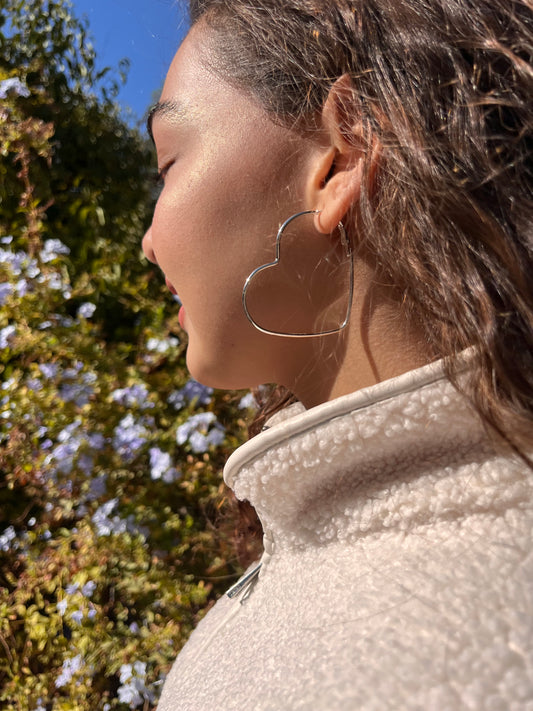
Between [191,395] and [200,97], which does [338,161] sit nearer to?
[200,97]

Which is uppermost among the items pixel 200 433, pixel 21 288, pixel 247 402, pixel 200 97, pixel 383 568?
pixel 200 97

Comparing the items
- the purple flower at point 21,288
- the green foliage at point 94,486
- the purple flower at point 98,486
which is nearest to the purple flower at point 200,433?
the green foliage at point 94,486

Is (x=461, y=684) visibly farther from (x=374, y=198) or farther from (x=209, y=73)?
(x=209, y=73)

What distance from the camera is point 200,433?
2.13 metres

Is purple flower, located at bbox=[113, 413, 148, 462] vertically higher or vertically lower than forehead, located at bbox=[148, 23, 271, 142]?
lower

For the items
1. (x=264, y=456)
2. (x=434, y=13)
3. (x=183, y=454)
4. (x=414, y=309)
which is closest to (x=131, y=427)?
(x=183, y=454)

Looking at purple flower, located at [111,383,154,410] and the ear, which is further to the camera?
purple flower, located at [111,383,154,410]

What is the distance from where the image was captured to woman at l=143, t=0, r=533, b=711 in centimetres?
68

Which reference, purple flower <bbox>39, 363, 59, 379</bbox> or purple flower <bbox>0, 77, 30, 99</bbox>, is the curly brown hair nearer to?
purple flower <bbox>39, 363, 59, 379</bbox>

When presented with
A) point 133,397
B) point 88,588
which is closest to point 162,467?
point 133,397

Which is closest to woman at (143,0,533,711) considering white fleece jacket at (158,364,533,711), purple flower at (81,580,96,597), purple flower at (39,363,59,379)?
white fleece jacket at (158,364,533,711)

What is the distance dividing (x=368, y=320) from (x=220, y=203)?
31 centimetres

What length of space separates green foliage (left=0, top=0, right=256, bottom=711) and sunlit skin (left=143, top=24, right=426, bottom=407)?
105cm

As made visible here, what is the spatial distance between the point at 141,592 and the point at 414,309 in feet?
5.16
